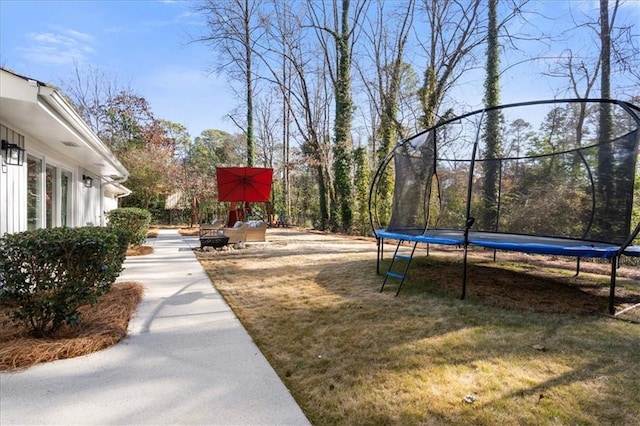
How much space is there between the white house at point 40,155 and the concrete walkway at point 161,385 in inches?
99.8

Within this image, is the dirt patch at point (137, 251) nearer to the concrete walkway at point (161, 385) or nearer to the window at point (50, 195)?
the window at point (50, 195)

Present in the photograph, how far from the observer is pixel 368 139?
74.4 feet

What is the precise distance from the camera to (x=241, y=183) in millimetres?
10602

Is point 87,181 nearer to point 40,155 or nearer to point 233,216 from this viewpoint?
point 40,155

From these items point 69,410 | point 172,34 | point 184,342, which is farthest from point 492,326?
point 172,34

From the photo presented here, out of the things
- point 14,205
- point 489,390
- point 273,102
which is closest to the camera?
point 489,390

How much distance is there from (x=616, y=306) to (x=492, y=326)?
74.4 inches

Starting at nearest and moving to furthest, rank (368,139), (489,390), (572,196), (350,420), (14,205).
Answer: (350,420)
(489,390)
(14,205)
(572,196)
(368,139)

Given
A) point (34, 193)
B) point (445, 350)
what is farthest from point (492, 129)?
point (34, 193)

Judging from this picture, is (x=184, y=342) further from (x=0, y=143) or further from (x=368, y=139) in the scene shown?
(x=368, y=139)

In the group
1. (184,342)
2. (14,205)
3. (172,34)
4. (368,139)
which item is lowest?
(184,342)

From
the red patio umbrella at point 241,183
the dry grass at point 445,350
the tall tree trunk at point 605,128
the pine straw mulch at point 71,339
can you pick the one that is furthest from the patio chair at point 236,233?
the tall tree trunk at point 605,128

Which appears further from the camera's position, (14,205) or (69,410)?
(14,205)

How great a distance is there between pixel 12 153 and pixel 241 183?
251 inches
